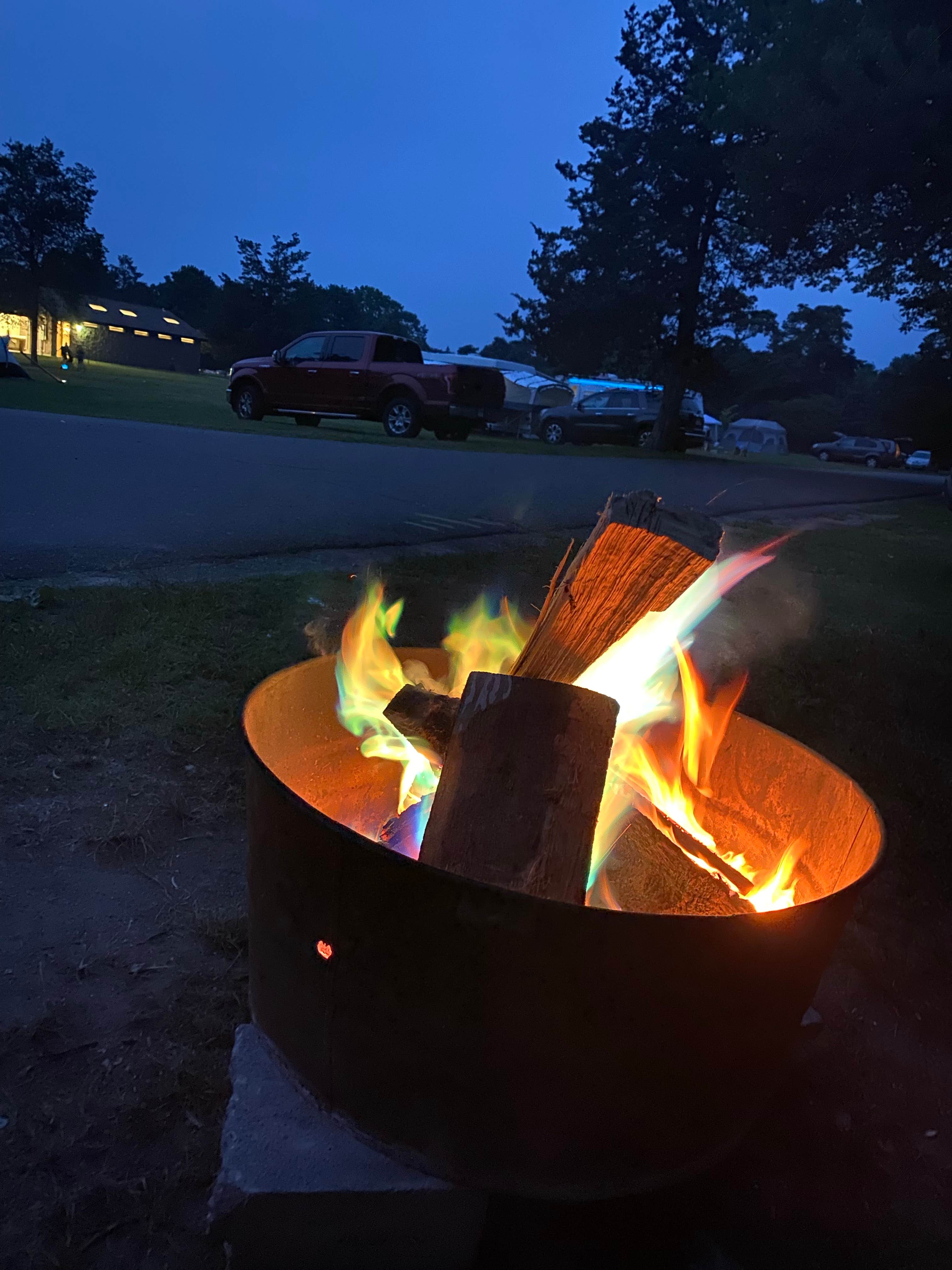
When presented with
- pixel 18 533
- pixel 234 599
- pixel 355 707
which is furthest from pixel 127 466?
pixel 355 707

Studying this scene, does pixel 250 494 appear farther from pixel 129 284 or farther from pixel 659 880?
pixel 129 284

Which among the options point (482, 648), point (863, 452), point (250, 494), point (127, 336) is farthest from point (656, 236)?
point (127, 336)

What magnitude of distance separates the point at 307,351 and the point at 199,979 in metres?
15.1

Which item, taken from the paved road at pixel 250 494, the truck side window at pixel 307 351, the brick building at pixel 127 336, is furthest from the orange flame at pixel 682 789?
the brick building at pixel 127 336

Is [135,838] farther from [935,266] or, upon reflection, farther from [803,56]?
[935,266]

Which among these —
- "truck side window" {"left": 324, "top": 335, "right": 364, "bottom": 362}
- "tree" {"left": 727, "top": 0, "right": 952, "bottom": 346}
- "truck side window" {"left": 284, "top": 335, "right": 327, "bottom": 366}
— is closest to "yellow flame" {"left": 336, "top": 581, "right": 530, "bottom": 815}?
"tree" {"left": 727, "top": 0, "right": 952, "bottom": 346}

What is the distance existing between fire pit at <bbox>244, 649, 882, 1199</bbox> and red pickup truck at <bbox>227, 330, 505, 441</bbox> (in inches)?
552

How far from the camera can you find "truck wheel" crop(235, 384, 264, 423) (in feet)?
51.5

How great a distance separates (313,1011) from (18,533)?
376cm

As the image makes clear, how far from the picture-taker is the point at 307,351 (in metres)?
15.3

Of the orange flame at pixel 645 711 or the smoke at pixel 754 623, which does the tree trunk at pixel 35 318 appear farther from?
the orange flame at pixel 645 711

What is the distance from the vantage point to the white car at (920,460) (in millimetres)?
47594

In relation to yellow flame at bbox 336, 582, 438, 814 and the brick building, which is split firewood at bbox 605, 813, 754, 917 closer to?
yellow flame at bbox 336, 582, 438, 814

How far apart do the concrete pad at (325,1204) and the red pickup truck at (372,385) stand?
46.2 feet
